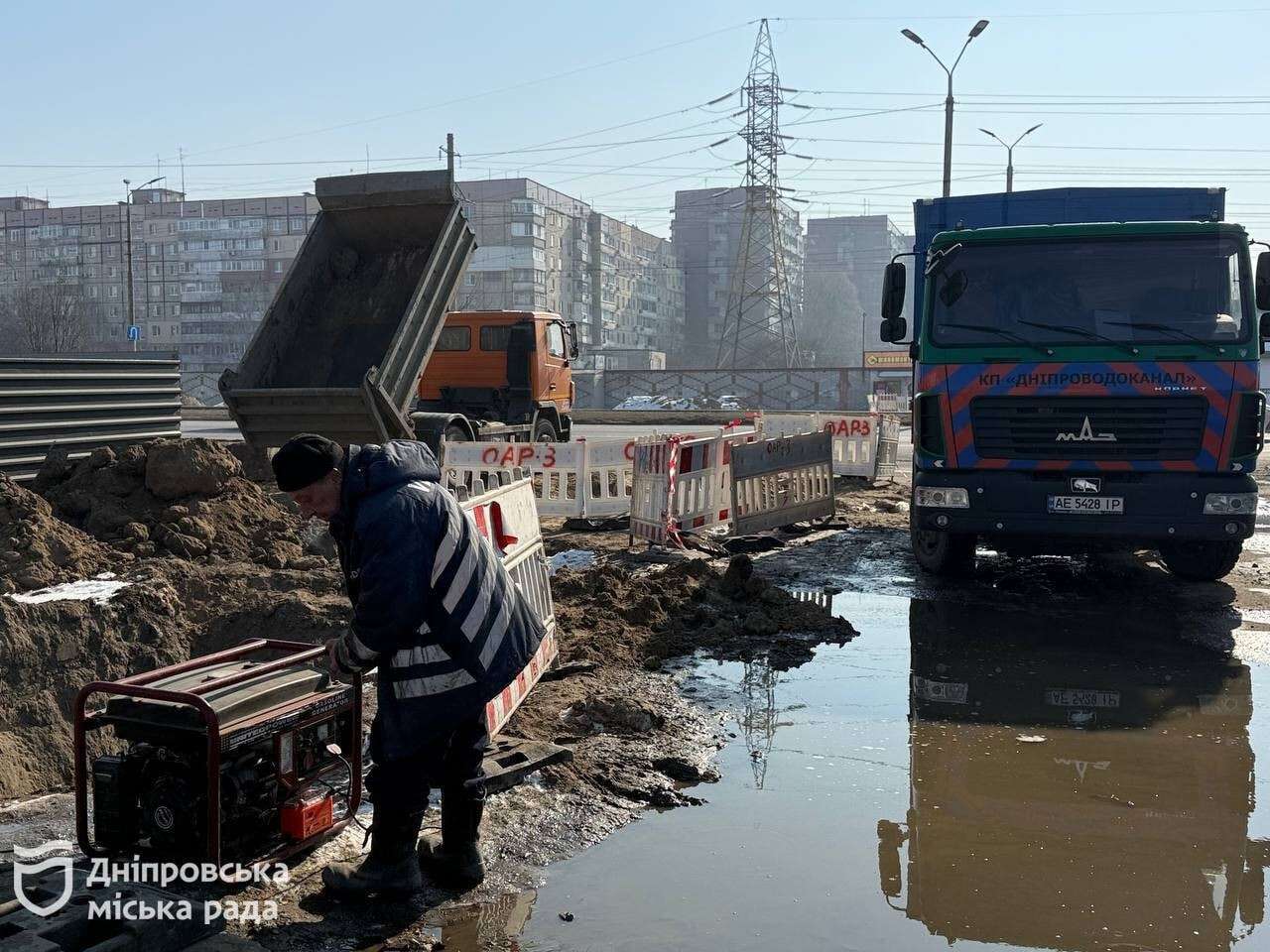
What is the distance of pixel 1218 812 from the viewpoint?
4.65 metres

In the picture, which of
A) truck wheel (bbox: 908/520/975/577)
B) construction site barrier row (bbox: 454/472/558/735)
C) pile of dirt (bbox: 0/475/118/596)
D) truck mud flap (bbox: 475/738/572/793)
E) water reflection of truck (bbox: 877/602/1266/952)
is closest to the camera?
water reflection of truck (bbox: 877/602/1266/952)

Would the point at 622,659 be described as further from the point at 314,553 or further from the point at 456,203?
the point at 456,203

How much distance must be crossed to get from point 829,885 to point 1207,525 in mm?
5906

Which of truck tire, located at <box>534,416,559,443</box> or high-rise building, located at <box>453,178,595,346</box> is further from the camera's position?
high-rise building, located at <box>453,178,595,346</box>

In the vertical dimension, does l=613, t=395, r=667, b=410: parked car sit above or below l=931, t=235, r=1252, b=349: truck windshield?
below

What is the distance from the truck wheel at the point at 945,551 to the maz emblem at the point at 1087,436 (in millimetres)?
1288

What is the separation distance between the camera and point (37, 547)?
321 inches

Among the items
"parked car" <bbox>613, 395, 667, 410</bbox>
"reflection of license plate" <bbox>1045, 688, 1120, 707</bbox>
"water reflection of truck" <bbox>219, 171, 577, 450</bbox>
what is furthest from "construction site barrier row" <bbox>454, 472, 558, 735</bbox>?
"parked car" <bbox>613, 395, 667, 410</bbox>

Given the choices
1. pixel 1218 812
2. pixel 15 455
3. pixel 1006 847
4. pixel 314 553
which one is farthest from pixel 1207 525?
pixel 15 455

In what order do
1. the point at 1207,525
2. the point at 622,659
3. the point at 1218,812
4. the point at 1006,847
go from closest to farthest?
the point at 1006,847 → the point at 1218,812 → the point at 622,659 → the point at 1207,525

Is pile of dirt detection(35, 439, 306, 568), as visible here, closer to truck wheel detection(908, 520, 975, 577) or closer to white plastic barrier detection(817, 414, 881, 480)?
truck wheel detection(908, 520, 975, 577)

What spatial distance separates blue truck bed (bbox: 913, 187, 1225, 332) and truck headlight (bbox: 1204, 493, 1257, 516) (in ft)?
9.38

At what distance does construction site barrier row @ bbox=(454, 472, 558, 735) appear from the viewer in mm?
5633

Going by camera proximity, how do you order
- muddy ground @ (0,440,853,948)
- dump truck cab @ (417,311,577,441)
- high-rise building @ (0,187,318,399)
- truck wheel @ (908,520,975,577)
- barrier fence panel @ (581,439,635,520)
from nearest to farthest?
muddy ground @ (0,440,853,948)
truck wheel @ (908,520,975,577)
barrier fence panel @ (581,439,635,520)
dump truck cab @ (417,311,577,441)
high-rise building @ (0,187,318,399)
